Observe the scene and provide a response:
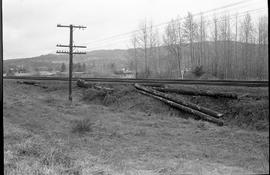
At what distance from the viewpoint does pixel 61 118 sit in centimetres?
1295

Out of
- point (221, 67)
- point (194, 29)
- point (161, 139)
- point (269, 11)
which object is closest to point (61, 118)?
point (161, 139)

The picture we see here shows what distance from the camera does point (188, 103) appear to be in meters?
12.7

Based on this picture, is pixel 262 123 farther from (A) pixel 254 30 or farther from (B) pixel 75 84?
(A) pixel 254 30

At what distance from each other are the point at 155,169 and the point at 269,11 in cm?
524

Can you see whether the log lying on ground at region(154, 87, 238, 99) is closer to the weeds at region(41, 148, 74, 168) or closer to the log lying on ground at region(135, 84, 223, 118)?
the log lying on ground at region(135, 84, 223, 118)

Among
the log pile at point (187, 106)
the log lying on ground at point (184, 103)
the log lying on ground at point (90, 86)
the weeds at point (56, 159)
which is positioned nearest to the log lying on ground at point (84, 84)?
the log lying on ground at point (90, 86)

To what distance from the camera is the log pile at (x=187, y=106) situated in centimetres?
1120

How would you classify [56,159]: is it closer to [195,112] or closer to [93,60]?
[195,112]

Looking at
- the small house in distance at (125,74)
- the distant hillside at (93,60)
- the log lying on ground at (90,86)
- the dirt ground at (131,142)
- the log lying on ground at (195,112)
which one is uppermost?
the distant hillside at (93,60)

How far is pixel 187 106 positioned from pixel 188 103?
15cm

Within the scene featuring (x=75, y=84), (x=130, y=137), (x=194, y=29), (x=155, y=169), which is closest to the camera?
(x=155, y=169)

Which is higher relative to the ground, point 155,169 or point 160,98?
point 160,98

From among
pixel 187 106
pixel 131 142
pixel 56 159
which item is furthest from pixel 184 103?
pixel 56 159

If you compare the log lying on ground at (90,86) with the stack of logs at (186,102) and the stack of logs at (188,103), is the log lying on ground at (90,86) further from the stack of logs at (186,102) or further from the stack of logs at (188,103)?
the stack of logs at (188,103)
